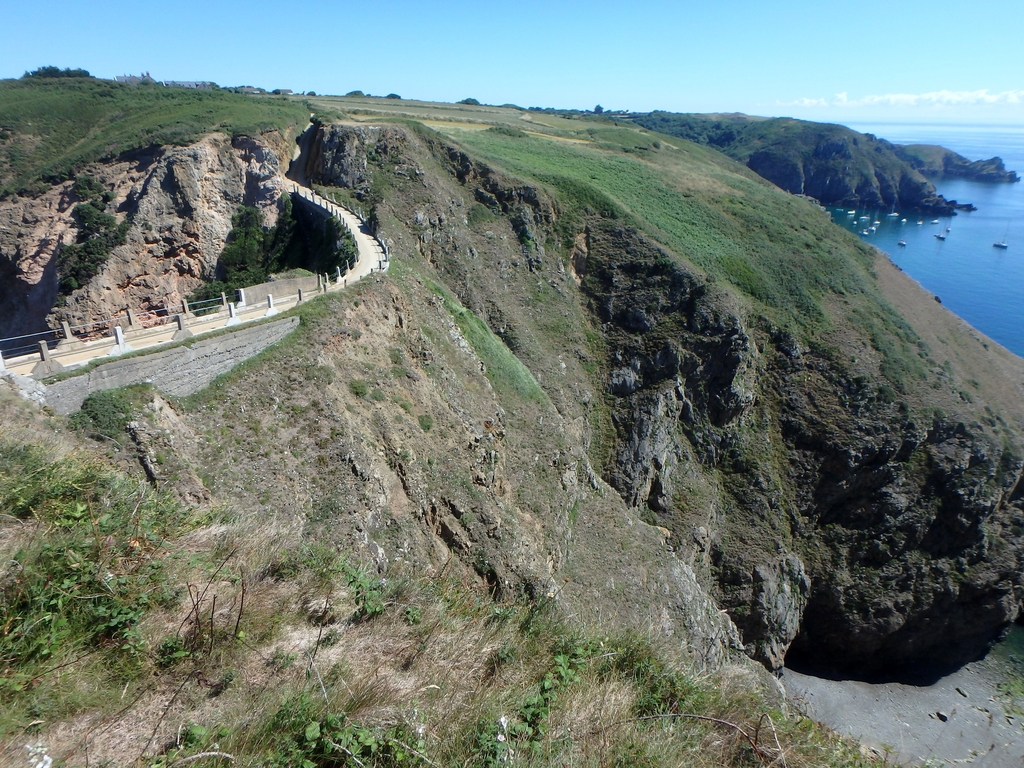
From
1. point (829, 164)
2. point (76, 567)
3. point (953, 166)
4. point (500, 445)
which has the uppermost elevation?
point (953, 166)

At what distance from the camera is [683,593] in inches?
1045

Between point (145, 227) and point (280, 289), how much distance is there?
50.0 ft

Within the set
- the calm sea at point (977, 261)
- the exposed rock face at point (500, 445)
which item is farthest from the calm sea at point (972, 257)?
the exposed rock face at point (500, 445)

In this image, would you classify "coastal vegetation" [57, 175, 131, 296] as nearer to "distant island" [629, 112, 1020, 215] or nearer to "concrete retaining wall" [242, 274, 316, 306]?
"concrete retaining wall" [242, 274, 316, 306]

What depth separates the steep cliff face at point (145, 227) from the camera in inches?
1182

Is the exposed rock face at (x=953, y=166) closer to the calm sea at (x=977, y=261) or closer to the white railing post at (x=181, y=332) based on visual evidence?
the calm sea at (x=977, y=261)

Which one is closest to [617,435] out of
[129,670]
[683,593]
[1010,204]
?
[683,593]

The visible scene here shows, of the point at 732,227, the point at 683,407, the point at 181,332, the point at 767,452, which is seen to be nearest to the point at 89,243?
the point at 181,332

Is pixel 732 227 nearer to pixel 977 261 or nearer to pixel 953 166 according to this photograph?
pixel 977 261

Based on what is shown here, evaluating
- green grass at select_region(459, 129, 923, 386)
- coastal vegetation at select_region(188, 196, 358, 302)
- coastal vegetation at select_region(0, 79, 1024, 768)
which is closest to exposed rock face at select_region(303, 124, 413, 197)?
coastal vegetation at select_region(0, 79, 1024, 768)

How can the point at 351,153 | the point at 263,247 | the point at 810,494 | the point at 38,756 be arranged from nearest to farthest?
the point at 38,756, the point at 263,247, the point at 351,153, the point at 810,494

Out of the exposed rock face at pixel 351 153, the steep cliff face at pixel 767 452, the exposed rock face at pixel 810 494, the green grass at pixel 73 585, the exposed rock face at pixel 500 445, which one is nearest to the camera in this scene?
the green grass at pixel 73 585

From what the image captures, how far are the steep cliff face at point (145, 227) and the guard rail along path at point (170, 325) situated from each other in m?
3.40

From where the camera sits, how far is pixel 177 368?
585 inches
